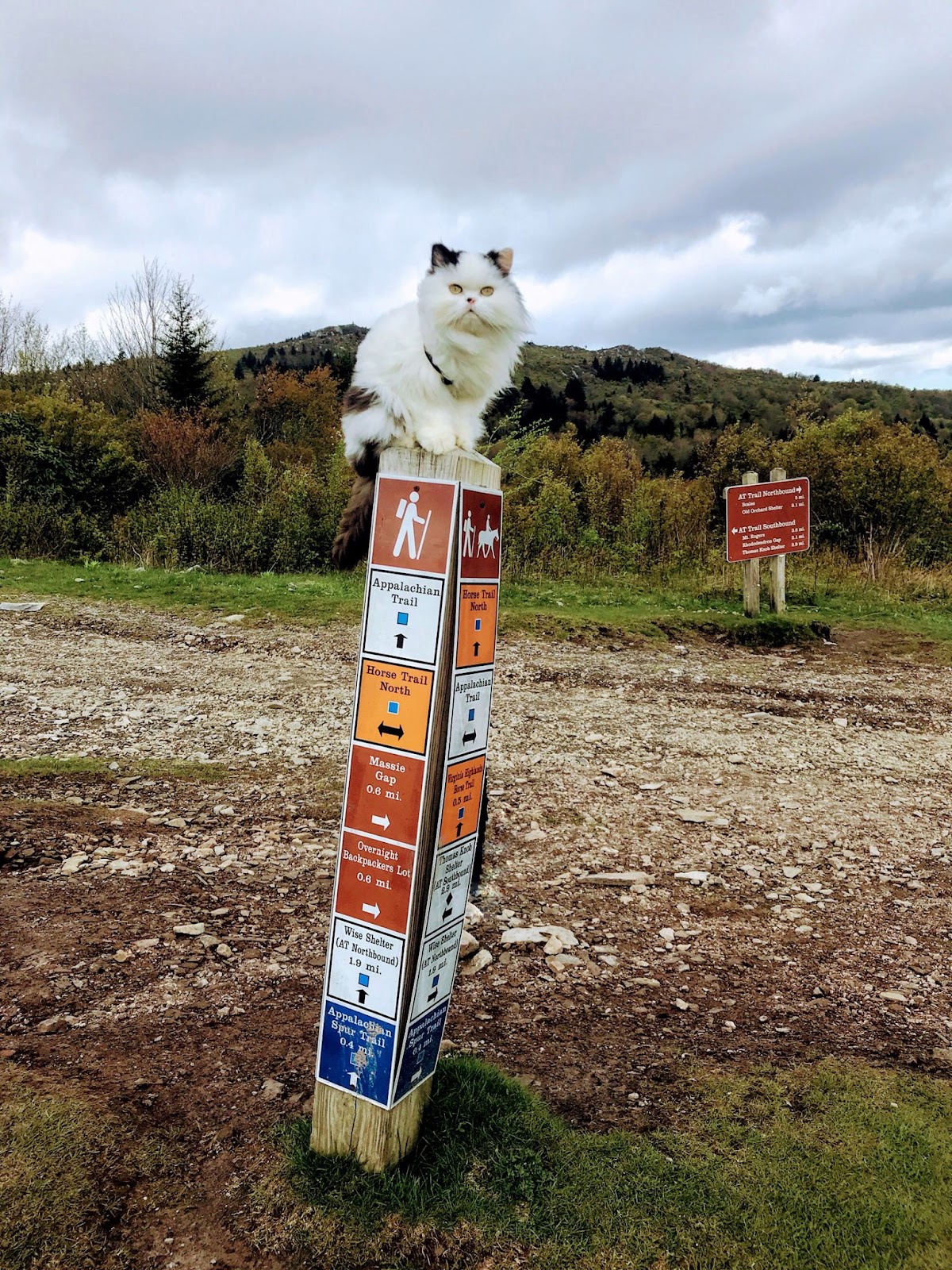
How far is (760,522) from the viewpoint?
1059cm

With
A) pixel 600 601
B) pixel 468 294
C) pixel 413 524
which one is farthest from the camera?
pixel 600 601

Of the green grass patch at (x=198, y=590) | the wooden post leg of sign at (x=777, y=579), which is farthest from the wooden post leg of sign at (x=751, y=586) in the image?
the green grass patch at (x=198, y=590)

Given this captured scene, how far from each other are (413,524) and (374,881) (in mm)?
887


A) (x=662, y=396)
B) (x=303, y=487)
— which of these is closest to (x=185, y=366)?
(x=303, y=487)

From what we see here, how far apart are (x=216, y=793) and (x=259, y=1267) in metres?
3.30

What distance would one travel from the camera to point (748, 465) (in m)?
23.5

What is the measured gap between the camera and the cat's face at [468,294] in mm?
2150

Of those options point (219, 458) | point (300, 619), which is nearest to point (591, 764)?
point (300, 619)

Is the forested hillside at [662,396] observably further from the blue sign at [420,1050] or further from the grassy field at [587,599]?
the blue sign at [420,1050]

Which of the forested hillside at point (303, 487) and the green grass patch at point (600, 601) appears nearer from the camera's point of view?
the green grass patch at point (600, 601)

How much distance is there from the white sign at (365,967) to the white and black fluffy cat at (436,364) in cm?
111

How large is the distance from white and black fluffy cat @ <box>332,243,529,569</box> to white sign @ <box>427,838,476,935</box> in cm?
95

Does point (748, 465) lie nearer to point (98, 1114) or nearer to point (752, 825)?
point (752, 825)

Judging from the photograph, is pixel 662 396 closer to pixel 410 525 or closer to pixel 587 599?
pixel 587 599
